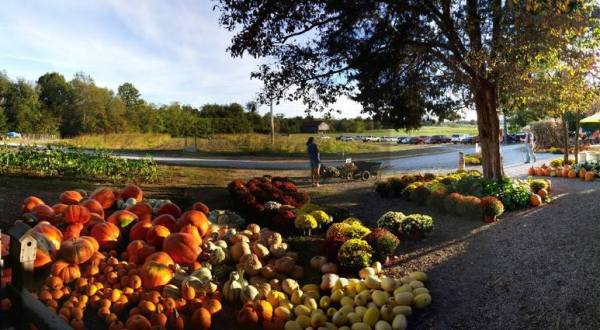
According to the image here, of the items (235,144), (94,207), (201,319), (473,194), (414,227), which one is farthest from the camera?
(235,144)

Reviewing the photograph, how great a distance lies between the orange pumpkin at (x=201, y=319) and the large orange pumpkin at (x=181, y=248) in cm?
119

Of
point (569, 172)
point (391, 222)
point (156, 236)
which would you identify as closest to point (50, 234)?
point (156, 236)

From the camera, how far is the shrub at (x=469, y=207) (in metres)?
8.39

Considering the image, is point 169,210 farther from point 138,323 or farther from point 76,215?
point 138,323

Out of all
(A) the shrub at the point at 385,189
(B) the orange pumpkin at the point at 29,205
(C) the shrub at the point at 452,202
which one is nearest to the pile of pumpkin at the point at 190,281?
(B) the orange pumpkin at the point at 29,205

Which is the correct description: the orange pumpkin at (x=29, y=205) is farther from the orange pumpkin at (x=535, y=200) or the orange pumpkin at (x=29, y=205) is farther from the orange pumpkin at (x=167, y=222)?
the orange pumpkin at (x=535, y=200)

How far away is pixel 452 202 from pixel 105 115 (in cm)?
3095

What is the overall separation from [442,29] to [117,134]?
27380 mm

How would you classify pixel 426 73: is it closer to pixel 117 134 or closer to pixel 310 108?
pixel 310 108

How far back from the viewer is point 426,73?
10.5 metres

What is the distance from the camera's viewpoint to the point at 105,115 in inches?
1356

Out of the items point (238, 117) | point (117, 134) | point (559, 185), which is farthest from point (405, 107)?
point (117, 134)

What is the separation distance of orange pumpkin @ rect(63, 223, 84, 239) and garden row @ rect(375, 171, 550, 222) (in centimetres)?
623

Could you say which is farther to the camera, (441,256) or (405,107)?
(405,107)
